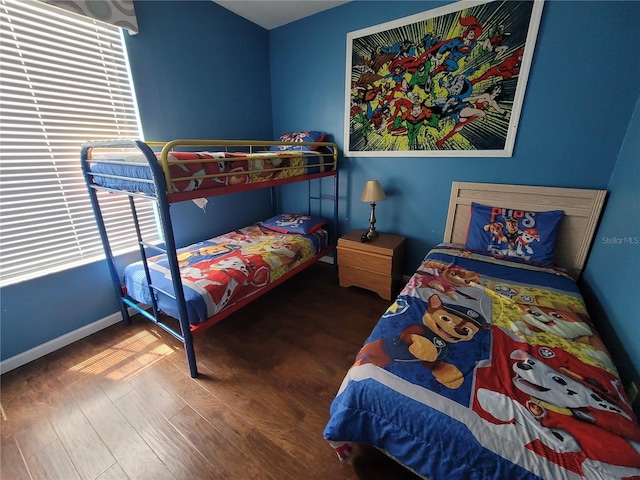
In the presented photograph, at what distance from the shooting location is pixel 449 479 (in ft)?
2.92

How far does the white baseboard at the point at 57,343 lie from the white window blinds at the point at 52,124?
1.64 ft

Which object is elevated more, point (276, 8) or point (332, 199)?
point (276, 8)

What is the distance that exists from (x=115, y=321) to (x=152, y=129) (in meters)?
1.62

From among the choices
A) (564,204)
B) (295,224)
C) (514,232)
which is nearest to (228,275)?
(295,224)

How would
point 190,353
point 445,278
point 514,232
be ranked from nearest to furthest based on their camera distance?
1. point 190,353
2. point 445,278
3. point 514,232

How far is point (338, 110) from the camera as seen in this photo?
9.33ft

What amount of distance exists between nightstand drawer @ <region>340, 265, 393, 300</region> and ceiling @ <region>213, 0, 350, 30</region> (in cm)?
252

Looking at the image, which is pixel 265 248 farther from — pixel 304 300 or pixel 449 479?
pixel 449 479

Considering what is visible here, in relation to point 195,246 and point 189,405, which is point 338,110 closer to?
point 195,246

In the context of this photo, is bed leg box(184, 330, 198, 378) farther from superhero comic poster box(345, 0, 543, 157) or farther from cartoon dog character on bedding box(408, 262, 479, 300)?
superhero comic poster box(345, 0, 543, 157)

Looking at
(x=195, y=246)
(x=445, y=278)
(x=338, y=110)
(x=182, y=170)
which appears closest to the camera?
(x=182, y=170)

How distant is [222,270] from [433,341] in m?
1.44

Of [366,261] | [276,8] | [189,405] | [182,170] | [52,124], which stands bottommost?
[189,405]

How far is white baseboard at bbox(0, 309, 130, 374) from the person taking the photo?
1746 mm
